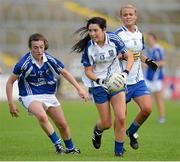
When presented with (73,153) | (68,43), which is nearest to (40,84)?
(73,153)

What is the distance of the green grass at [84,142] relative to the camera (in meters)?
10.8

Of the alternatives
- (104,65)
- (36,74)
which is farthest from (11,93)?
(104,65)

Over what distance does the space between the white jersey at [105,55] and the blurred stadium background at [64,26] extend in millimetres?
21782

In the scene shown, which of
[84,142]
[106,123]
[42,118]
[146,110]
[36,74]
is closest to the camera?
[42,118]

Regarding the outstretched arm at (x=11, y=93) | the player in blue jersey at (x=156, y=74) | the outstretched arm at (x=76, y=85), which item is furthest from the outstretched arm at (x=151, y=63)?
the player in blue jersey at (x=156, y=74)

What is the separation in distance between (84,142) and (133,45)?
2.31 m

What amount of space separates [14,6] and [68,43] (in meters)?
3.70

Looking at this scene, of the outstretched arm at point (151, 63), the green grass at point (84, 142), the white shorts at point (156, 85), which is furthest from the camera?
the white shorts at point (156, 85)

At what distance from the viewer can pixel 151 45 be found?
19.7 meters

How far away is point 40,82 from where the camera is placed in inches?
442

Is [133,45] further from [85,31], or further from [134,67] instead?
[85,31]

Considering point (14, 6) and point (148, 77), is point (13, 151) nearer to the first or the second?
point (148, 77)

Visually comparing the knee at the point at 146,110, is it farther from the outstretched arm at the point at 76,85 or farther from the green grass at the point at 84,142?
the outstretched arm at the point at 76,85

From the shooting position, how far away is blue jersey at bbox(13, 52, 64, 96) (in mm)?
11109
